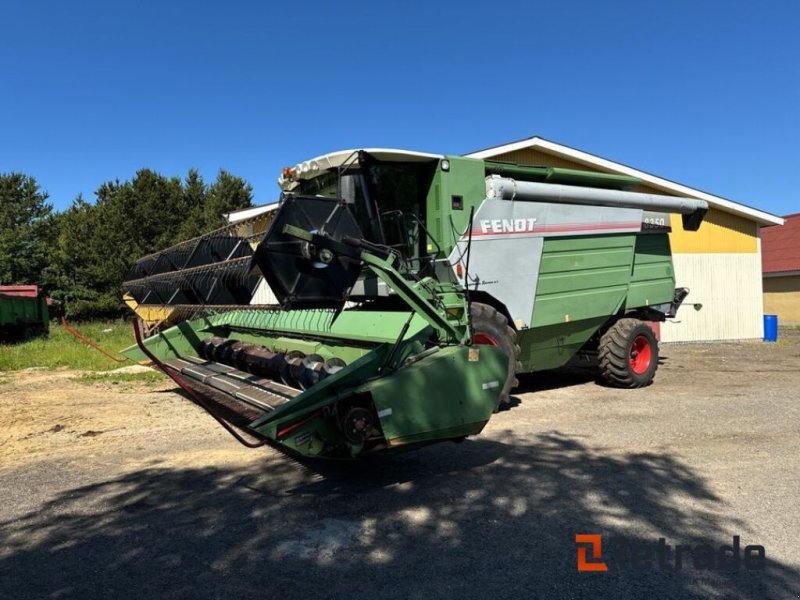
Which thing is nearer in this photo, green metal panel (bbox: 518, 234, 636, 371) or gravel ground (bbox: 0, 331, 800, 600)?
gravel ground (bbox: 0, 331, 800, 600)

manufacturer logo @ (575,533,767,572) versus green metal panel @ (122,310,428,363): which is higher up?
green metal panel @ (122,310,428,363)

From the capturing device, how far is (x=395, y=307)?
→ 647 centimetres

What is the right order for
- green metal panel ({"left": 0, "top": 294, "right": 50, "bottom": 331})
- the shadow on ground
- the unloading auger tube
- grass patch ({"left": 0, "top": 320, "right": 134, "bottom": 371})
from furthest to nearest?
1. green metal panel ({"left": 0, "top": 294, "right": 50, "bottom": 331})
2. grass patch ({"left": 0, "top": 320, "right": 134, "bottom": 371})
3. the unloading auger tube
4. the shadow on ground

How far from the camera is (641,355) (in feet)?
28.6

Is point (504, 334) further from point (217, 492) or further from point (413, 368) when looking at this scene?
point (217, 492)

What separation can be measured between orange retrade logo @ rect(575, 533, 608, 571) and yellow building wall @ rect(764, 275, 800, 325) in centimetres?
2754

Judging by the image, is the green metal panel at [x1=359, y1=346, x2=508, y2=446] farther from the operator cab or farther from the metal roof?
the metal roof

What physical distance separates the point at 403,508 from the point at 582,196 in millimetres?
5273

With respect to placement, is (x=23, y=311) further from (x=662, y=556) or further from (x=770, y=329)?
(x=770, y=329)

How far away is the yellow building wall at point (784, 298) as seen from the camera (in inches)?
1019

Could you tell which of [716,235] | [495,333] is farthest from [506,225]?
[716,235]

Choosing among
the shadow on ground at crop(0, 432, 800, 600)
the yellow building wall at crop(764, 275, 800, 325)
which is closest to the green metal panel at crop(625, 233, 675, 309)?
the shadow on ground at crop(0, 432, 800, 600)

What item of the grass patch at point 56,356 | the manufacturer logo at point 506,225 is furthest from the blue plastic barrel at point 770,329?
the grass patch at point 56,356

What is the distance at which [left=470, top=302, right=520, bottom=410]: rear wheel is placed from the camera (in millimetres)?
6344
